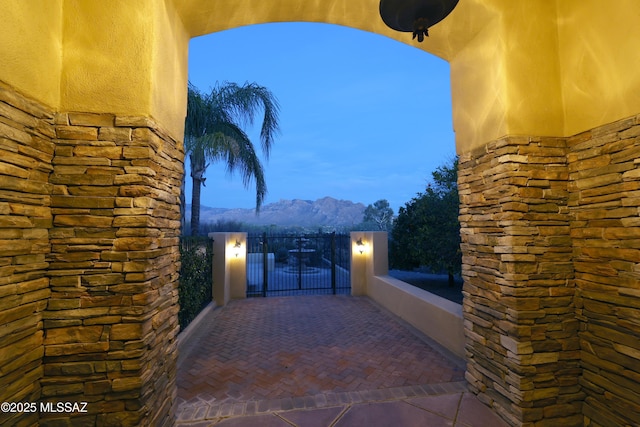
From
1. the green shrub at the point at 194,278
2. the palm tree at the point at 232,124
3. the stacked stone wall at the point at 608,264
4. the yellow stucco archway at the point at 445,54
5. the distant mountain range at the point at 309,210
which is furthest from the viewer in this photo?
the distant mountain range at the point at 309,210

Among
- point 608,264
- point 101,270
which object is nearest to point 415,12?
point 608,264

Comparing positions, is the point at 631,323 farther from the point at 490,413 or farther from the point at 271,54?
the point at 271,54

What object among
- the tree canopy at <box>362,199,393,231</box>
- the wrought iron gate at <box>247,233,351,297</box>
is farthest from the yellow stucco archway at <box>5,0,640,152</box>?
the tree canopy at <box>362,199,393,231</box>

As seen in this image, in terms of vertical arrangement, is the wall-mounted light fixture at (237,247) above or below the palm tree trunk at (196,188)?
below

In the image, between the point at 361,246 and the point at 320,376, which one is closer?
the point at 320,376

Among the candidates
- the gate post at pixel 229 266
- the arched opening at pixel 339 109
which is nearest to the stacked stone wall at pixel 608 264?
the gate post at pixel 229 266

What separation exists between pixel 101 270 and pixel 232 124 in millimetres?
7020

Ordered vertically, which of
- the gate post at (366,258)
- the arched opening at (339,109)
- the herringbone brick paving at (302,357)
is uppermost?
the arched opening at (339,109)

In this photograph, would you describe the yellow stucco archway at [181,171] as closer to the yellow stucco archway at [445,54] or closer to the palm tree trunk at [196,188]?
the yellow stucco archway at [445,54]

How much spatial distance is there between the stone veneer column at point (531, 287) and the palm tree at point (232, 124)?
6.46 meters

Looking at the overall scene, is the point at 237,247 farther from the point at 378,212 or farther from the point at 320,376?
the point at 378,212

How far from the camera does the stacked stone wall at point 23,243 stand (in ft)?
5.12

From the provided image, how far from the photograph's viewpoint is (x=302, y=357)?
395 cm

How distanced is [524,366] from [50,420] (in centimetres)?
356
